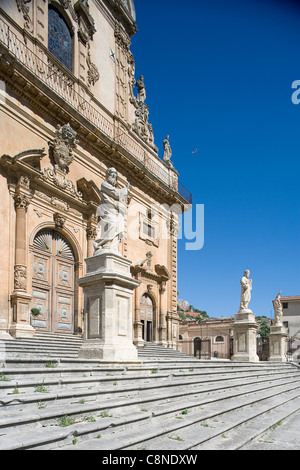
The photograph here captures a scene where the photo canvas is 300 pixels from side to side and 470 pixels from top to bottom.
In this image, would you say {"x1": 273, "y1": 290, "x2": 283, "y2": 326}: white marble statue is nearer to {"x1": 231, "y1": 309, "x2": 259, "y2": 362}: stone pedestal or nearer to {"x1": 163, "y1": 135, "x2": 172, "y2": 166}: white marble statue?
{"x1": 231, "y1": 309, "x2": 259, "y2": 362}: stone pedestal

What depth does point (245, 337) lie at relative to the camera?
19.7 metres

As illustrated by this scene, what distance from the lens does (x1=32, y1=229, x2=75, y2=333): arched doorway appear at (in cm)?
1558

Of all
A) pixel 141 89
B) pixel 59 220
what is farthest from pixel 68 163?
pixel 141 89

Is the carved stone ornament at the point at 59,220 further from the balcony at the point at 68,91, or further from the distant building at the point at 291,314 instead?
the distant building at the point at 291,314

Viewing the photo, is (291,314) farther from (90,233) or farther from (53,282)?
(53,282)

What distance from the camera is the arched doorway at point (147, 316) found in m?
22.4

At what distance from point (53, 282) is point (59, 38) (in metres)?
10.0

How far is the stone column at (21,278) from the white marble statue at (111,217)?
208 inches

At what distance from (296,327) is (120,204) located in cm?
5271

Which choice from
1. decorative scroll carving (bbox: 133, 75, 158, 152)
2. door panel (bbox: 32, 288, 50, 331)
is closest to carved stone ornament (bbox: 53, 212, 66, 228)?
door panel (bbox: 32, 288, 50, 331)

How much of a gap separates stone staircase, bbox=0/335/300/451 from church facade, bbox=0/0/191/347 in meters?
5.53

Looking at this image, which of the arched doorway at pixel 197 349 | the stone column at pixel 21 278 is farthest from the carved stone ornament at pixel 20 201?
the arched doorway at pixel 197 349

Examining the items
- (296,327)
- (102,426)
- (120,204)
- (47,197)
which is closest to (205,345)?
(296,327)
